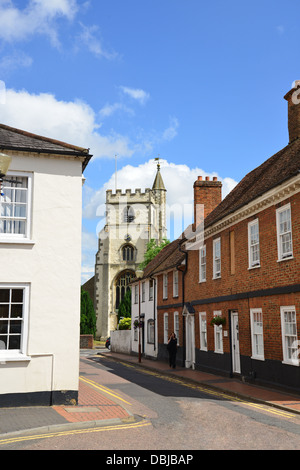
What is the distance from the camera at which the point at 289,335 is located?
48.8 feet

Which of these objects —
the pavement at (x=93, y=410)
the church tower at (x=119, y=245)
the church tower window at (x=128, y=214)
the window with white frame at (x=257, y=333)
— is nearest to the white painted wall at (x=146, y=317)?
the window with white frame at (x=257, y=333)

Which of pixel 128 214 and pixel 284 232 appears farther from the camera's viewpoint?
pixel 128 214

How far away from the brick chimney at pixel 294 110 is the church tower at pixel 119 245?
50.4 m

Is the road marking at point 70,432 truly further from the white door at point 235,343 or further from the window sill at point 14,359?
the white door at point 235,343

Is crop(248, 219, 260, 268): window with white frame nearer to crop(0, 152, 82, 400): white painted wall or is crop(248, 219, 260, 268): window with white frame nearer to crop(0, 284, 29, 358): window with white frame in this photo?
crop(0, 152, 82, 400): white painted wall

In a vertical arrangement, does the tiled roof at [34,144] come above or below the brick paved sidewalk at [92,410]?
above

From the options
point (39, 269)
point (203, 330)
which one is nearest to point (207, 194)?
point (203, 330)

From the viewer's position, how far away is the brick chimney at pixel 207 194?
26.6 meters

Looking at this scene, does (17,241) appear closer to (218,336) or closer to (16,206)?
(16,206)

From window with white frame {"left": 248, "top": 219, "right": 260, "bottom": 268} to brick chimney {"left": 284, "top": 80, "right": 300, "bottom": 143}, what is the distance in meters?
4.37

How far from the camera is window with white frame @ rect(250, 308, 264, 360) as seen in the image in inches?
669

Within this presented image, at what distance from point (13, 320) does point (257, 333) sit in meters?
9.40
